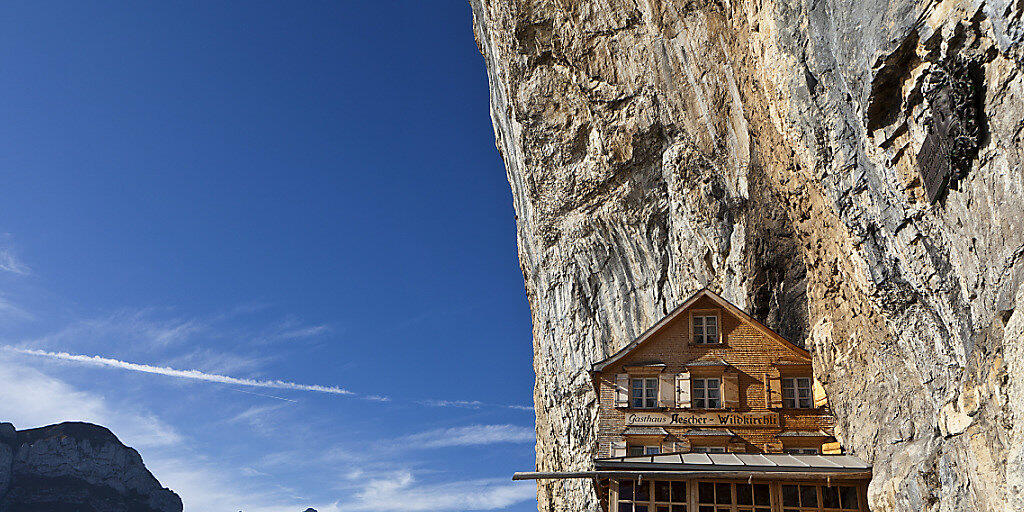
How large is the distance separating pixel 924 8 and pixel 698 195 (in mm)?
15537

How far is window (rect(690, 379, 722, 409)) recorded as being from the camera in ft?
68.5

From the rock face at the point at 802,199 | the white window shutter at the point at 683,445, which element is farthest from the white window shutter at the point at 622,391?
the rock face at the point at 802,199

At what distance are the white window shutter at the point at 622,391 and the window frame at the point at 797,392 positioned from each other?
462cm

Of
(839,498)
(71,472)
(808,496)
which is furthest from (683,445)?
(71,472)

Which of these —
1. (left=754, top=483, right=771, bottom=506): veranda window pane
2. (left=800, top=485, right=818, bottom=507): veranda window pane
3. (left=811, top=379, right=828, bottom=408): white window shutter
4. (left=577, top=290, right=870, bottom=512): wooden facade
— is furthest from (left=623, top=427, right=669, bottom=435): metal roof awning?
(left=811, top=379, right=828, bottom=408): white window shutter

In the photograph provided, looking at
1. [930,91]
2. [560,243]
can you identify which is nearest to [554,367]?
[560,243]

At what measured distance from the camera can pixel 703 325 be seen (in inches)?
866

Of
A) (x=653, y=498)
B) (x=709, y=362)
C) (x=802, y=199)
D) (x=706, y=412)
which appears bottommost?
(x=653, y=498)

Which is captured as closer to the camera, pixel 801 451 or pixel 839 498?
pixel 839 498

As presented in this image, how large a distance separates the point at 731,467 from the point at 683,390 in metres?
4.37

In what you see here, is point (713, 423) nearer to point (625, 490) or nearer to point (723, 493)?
point (723, 493)

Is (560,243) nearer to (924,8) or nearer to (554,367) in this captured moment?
(554,367)

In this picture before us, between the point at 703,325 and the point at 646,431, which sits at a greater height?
the point at 703,325

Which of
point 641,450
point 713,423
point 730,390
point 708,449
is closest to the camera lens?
point 708,449
